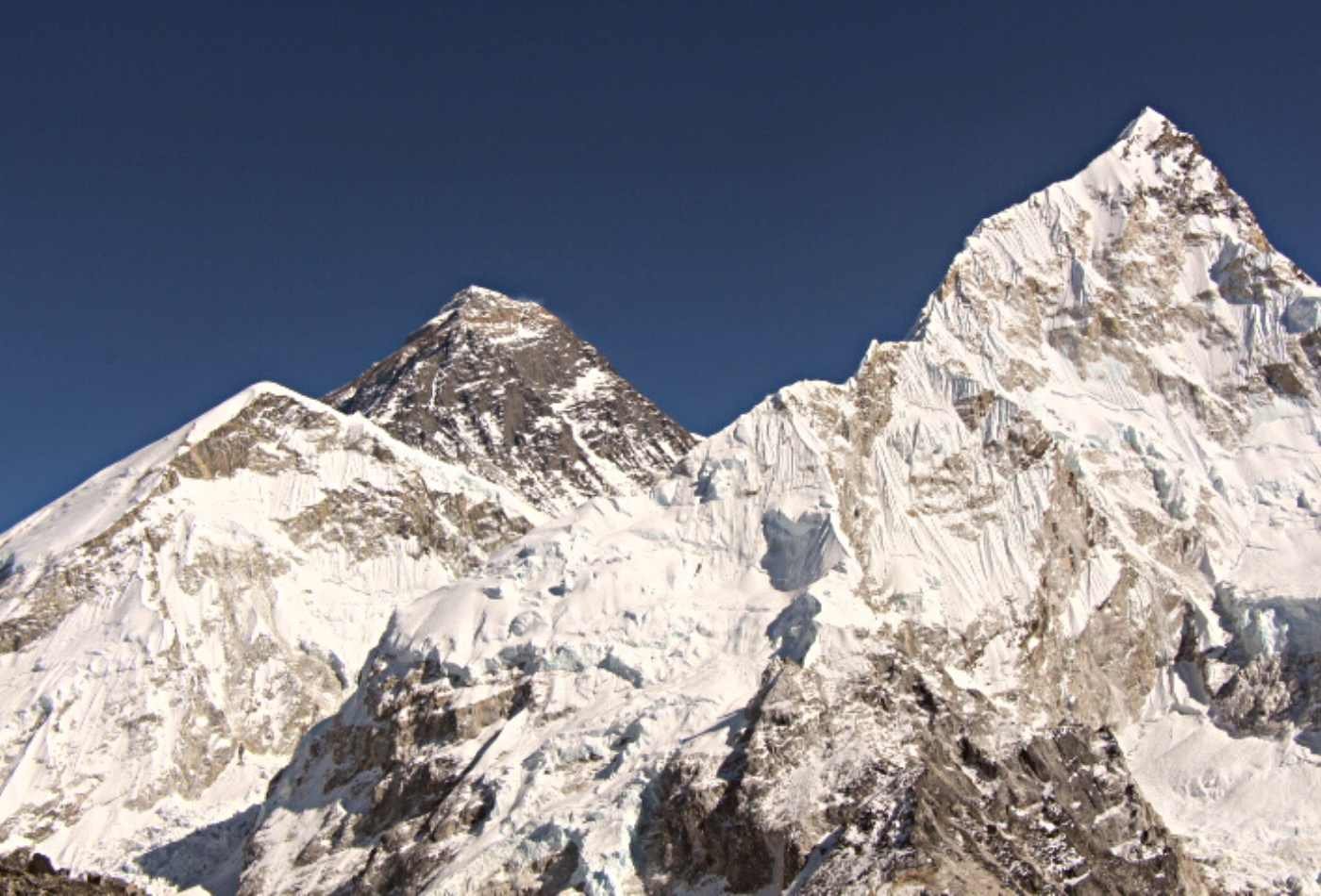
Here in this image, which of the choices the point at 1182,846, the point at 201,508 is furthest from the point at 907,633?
the point at 201,508

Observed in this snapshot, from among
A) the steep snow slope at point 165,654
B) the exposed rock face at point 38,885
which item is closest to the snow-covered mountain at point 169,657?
the steep snow slope at point 165,654

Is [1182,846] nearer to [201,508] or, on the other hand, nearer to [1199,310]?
[1199,310]

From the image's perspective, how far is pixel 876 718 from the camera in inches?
4742

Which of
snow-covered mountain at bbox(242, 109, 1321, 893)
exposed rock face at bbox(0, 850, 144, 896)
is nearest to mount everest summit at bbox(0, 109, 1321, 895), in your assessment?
snow-covered mountain at bbox(242, 109, 1321, 893)

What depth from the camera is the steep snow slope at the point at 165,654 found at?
529ft

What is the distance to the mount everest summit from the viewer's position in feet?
380

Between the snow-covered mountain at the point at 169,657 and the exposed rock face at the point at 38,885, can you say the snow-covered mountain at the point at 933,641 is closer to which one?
the exposed rock face at the point at 38,885

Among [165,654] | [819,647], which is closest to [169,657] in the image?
[165,654]

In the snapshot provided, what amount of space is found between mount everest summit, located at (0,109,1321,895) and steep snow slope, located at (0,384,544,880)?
432 millimetres

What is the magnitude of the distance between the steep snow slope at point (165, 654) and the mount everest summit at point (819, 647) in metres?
0.43

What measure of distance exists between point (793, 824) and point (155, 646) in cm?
9065

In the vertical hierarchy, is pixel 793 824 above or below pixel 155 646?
below

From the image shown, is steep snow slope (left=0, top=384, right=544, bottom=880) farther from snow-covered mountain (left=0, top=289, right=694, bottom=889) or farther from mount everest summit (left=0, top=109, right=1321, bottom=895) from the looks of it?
mount everest summit (left=0, top=109, right=1321, bottom=895)

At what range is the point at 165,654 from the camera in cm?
17500
